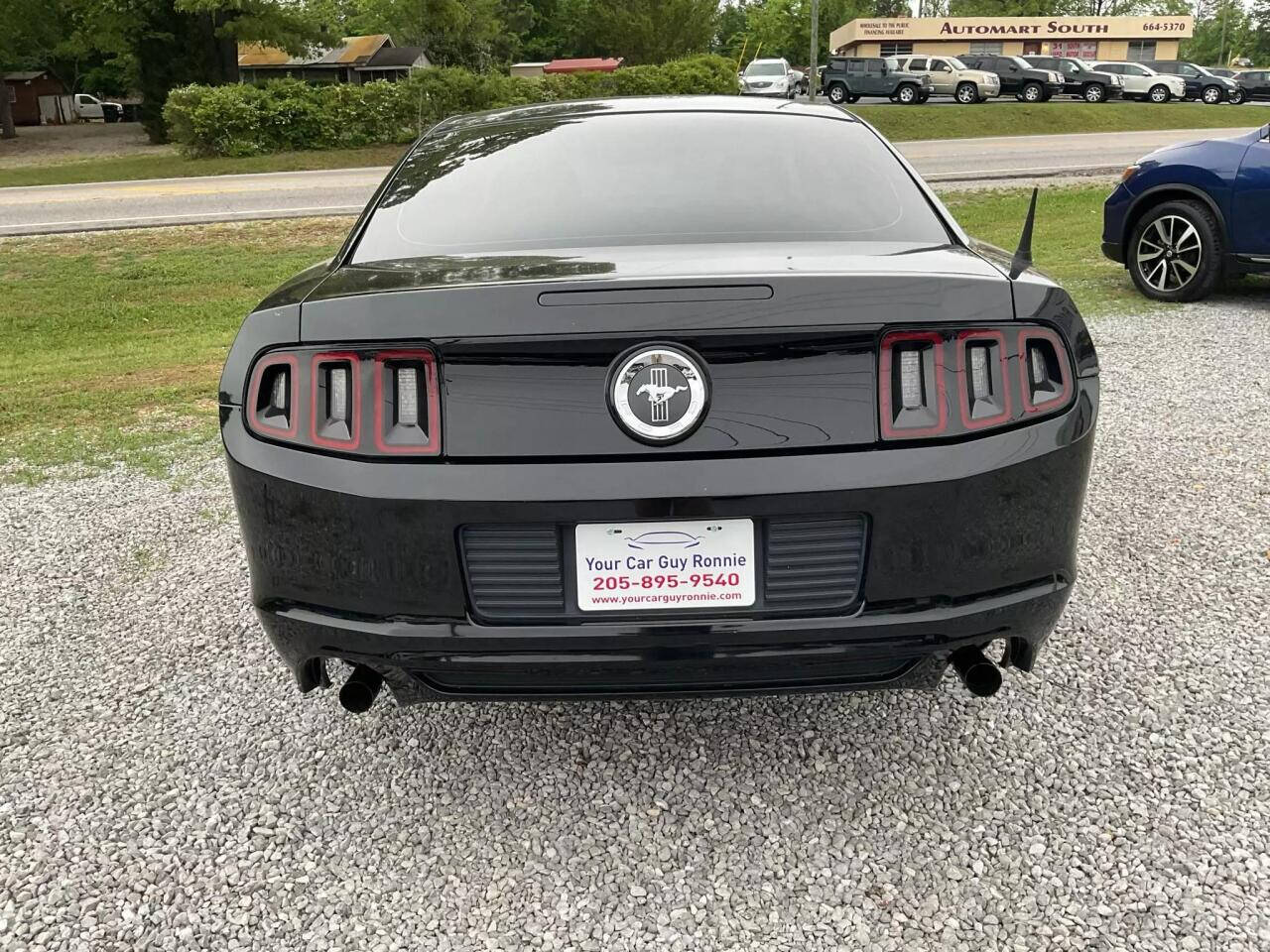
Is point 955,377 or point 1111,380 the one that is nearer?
point 955,377

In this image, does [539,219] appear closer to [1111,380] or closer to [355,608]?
[355,608]

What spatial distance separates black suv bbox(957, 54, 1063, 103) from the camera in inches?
1361

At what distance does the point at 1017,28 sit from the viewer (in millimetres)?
55281

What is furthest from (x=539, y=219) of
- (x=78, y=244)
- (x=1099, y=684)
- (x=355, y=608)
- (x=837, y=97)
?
(x=837, y=97)

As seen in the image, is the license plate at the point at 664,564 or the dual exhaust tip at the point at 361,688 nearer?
the license plate at the point at 664,564

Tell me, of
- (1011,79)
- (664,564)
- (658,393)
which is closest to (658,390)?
(658,393)

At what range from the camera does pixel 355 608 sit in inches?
86.5

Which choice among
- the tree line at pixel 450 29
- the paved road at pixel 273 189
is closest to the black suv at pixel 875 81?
the paved road at pixel 273 189

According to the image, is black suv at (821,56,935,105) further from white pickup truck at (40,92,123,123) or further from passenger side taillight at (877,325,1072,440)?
white pickup truck at (40,92,123,123)

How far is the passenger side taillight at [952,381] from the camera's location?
2.08m

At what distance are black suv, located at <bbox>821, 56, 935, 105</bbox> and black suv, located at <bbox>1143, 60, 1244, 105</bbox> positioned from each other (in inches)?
354

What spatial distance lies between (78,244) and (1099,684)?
12.9 meters

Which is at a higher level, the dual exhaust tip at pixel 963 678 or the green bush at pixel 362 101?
the green bush at pixel 362 101

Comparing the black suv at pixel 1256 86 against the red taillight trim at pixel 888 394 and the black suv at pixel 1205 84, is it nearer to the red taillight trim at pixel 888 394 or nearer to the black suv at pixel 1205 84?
the black suv at pixel 1205 84
